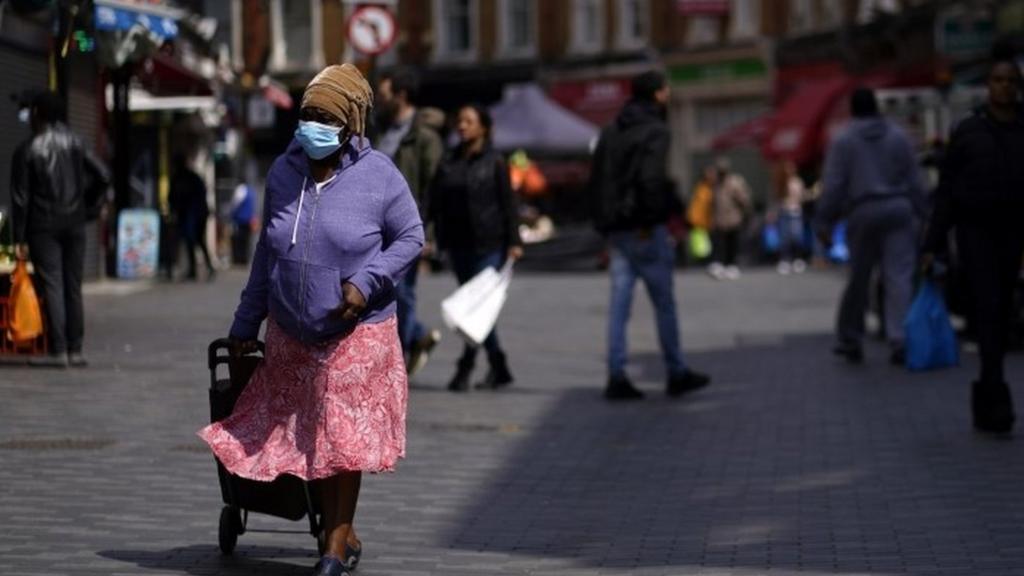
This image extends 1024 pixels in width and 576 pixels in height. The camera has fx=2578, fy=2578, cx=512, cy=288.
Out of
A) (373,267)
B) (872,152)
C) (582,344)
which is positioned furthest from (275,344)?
(582,344)

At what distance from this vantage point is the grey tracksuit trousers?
17203 millimetres

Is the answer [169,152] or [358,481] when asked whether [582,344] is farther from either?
[169,152]

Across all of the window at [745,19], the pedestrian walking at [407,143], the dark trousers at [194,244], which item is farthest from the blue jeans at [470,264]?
the window at [745,19]

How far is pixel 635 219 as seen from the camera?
49.8 feet

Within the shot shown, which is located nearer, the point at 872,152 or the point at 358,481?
the point at 358,481

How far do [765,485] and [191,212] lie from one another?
2269 cm

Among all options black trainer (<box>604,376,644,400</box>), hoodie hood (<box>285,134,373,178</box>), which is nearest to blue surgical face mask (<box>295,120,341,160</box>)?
hoodie hood (<box>285,134,373,178</box>)

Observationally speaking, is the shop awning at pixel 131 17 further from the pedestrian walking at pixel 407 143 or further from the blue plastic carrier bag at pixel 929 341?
the blue plastic carrier bag at pixel 929 341

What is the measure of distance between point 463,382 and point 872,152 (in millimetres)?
3443

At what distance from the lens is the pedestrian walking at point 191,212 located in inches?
1294

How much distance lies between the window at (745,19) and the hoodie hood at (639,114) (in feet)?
141

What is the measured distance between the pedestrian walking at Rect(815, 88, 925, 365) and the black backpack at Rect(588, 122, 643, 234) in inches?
88.3

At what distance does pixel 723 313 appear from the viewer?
26000 mm

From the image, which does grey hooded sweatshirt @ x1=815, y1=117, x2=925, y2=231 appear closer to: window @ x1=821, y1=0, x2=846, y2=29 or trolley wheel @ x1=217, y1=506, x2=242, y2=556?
trolley wheel @ x1=217, y1=506, x2=242, y2=556
